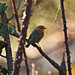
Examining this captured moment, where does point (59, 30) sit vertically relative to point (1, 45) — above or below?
above

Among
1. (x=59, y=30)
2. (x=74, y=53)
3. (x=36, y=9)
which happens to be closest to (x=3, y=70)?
(x=36, y=9)

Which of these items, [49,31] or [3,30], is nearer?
[3,30]

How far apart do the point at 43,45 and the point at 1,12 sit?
144 inches

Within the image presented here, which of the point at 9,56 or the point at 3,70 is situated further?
the point at 3,70

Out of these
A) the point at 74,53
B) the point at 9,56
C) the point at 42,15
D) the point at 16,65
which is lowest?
the point at 16,65

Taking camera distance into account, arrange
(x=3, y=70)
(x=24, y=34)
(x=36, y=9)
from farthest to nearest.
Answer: (x=36, y=9) < (x=3, y=70) < (x=24, y=34)

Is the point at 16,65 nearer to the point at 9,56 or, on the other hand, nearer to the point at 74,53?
the point at 9,56

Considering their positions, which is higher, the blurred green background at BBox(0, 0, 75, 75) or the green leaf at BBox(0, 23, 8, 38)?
the blurred green background at BBox(0, 0, 75, 75)

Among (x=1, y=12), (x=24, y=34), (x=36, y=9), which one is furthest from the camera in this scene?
(x=36, y=9)

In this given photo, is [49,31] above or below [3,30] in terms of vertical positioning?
above

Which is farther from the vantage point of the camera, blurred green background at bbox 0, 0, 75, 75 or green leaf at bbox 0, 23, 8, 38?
blurred green background at bbox 0, 0, 75, 75

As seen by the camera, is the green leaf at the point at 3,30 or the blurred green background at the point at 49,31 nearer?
the green leaf at the point at 3,30

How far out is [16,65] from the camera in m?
0.58

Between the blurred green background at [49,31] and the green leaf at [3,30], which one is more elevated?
the blurred green background at [49,31]
